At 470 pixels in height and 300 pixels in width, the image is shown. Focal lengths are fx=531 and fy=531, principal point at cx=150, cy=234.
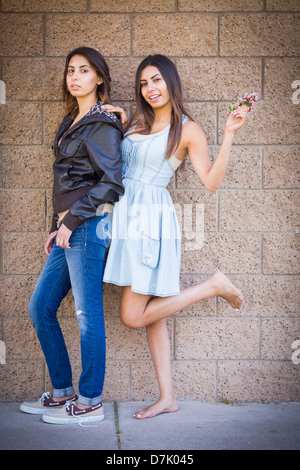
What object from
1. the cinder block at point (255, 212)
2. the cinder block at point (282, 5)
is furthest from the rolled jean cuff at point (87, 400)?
the cinder block at point (282, 5)

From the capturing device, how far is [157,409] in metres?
3.04

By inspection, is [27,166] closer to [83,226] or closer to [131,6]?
[83,226]

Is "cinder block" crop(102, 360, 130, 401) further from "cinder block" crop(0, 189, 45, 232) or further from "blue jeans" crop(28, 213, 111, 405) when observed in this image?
"cinder block" crop(0, 189, 45, 232)

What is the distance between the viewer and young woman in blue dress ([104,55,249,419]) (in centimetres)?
288

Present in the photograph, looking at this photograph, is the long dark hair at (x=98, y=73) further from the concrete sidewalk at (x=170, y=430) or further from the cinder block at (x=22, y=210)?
the concrete sidewalk at (x=170, y=430)

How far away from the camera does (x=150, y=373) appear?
335 cm

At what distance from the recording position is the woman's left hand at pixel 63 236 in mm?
2795

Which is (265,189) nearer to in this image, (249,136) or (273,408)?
(249,136)

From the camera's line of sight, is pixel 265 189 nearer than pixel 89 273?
No

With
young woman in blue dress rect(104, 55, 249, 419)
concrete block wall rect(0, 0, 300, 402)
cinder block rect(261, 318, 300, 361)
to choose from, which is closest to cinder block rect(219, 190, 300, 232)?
concrete block wall rect(0, 0, 300, 402)

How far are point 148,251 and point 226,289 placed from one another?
1.80 ft

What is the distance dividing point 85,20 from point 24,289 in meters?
1.71

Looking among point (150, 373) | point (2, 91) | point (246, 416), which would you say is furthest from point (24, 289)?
point (246, 416)

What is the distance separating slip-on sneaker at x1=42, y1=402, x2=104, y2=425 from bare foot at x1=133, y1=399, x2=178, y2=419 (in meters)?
0.23
